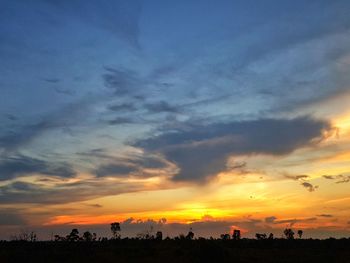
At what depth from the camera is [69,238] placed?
308ft

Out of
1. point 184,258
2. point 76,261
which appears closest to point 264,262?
point 184,258

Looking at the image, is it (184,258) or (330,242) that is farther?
(330,242)

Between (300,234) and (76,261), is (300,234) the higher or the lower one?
the higher one

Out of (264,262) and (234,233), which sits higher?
(234,233)

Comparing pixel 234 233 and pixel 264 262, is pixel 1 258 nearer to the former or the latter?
pixel 264 262

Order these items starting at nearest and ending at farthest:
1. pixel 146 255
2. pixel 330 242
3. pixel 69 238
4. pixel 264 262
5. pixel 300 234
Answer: pixel 264 262 → pixel 146 255 → pixel 69 238 → pixel 330 242 → pixel 300 234

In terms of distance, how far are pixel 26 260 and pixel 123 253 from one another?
1553 centimetres

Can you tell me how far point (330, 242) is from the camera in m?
116

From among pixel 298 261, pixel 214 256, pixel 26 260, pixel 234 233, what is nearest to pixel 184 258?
pixel 214 256

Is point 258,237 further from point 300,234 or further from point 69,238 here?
point 69,238

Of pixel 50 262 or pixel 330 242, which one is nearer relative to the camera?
pixel 50 262

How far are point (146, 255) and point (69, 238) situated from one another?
26.7m

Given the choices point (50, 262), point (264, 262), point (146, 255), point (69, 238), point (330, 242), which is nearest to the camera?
point (50, 262)

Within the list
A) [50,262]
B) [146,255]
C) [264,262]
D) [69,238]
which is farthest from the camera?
[69,238]
